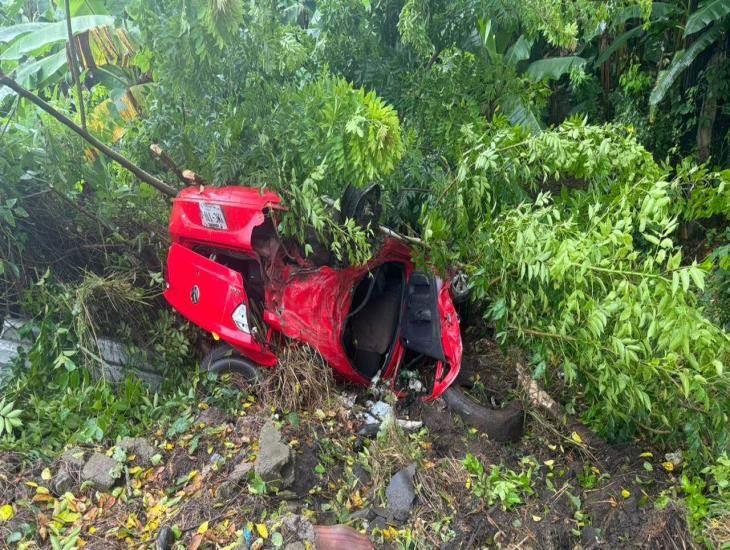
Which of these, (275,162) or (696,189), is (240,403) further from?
(696,189)

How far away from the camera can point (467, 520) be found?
2.82m

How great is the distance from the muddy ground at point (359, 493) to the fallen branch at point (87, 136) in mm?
1599

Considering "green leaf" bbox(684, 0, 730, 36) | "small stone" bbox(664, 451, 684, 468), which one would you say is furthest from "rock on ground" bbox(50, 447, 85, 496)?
"green leaf" bbox(684, 0, 730, 36)

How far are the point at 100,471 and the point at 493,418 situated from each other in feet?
7.22

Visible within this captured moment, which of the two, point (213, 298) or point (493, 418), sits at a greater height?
point (213, 298)

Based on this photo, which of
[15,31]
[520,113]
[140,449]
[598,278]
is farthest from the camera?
[520,113]

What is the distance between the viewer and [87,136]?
3629 mm

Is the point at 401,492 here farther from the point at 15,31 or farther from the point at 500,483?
the point at 15,31

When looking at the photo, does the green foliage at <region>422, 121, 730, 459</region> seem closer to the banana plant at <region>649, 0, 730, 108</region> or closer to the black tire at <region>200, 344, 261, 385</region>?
the black tire at <region>200, 344, 261, 385</region>

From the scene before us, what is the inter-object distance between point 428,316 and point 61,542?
2416 millimetres

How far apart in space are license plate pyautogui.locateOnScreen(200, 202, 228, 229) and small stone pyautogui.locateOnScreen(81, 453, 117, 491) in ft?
4.89

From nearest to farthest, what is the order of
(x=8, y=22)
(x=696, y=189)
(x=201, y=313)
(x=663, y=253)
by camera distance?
1. (x=663, y=253)
2. (x=696, y=189)
3. (x=201, y=313)
4. (x=8, y=22)

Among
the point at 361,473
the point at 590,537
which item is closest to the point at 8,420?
the point at 361,473

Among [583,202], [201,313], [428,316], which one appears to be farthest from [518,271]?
[201,313]
